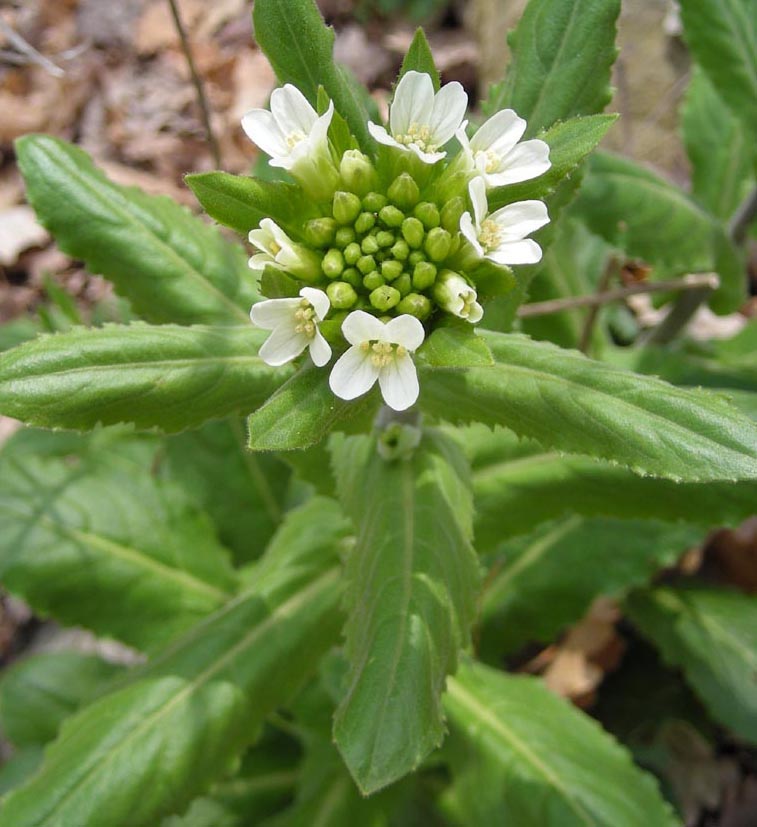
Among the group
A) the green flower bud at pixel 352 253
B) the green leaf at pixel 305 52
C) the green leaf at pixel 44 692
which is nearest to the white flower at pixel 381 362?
the green flower bud at pixel 352 253

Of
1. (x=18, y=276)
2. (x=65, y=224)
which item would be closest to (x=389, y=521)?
(x=65, y=224)

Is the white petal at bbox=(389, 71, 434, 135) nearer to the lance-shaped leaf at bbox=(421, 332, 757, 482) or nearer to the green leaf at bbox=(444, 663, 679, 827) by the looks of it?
the lance-shaped leaf at bbox=(421, 332, 757, 482)

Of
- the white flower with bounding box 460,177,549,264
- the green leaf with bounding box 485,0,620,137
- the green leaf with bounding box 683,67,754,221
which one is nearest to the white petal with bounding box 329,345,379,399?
the white flower with bounding box 460,177,549,264

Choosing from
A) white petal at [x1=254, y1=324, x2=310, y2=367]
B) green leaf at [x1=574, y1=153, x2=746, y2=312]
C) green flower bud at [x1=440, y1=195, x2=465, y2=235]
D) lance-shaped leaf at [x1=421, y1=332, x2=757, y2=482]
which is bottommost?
green leaf at [x1=574, y1=153, x2=746, y2=312]

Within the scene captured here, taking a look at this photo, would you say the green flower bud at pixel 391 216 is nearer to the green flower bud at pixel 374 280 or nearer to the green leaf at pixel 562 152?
the green flower bud at pixel 374 280

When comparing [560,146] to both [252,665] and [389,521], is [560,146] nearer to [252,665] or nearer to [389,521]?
[389,521]

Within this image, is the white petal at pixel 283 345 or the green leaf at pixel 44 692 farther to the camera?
the green leaf at pixel 44 692
